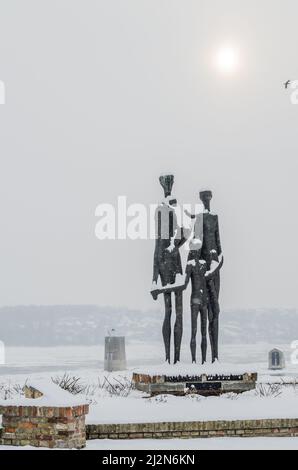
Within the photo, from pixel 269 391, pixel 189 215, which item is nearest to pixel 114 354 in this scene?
pixel 189 215

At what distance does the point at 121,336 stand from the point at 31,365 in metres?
8.20

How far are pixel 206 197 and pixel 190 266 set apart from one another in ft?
4.97

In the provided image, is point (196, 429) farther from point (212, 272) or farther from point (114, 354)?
point (114, 354)

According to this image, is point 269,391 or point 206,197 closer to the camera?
point 269,391

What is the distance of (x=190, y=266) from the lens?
14539 mm

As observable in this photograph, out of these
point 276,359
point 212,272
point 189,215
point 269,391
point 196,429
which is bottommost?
point 196,429

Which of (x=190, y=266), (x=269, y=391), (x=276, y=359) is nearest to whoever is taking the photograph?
(x=269, y=391)

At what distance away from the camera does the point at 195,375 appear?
44.6 ft

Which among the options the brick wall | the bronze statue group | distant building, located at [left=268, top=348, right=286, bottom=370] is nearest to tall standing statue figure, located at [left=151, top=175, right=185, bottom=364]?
the bronze statue group

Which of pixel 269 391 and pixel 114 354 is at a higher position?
pixel 114 354

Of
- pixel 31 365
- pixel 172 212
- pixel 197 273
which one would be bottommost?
pixel 31 365

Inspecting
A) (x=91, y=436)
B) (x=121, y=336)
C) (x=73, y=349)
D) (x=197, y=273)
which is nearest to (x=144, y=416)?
(x=91, y=436)

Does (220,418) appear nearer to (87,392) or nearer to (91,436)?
(91,436)
